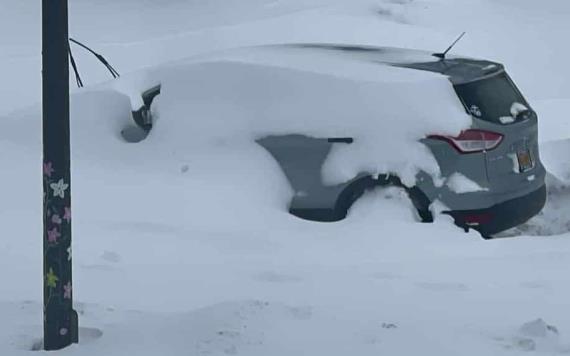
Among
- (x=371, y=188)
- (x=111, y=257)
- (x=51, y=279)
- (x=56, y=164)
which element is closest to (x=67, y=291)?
(x=51, y=279)

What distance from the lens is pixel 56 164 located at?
4.72m

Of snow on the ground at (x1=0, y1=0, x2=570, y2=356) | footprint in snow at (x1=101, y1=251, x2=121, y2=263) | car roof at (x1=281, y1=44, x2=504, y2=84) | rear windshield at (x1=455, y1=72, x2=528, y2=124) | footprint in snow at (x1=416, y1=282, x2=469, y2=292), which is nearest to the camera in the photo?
snow on the ground at (x1=0, y1=0, x2=570, y2=356)

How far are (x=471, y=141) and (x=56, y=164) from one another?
3732mm

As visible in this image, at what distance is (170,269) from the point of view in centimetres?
659

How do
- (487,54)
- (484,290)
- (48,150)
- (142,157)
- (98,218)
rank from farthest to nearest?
(487,54)
(142,157)
(98,218)
(484,290)
(48,150)

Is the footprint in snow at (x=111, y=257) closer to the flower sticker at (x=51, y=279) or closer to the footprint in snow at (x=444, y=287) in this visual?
the footprint in snow at (x=444, y=287)

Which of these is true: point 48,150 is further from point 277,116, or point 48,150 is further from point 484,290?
point 277,116

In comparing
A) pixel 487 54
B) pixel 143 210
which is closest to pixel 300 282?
pixel 143 210

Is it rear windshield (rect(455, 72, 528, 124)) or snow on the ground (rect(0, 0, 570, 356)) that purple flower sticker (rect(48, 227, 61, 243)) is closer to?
snow on the ground (rect(0, 0, 570, 356))

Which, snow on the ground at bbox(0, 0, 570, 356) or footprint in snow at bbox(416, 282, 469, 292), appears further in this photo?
footprint in snow at bbox(416, 282, 469, 292)

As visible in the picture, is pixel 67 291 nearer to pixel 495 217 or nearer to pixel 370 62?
pixel 495 217

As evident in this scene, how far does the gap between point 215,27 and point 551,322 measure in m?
11.6

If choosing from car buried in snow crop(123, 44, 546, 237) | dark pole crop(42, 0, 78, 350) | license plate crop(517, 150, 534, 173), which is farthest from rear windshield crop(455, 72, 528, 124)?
dark pole crop(42, 0, 78, 350)

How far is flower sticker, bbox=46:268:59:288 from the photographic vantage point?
4.77 meters
